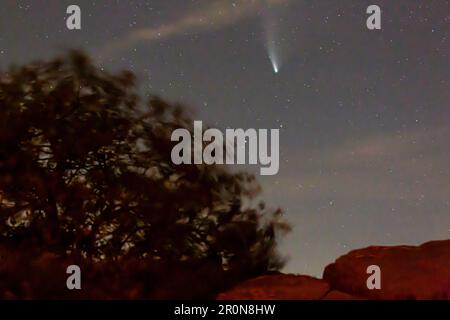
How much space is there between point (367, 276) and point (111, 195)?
2.70m

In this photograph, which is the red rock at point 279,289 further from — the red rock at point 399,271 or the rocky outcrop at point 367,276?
the red rock at point 399,271

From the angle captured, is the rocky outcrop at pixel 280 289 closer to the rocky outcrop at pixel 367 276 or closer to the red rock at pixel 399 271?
the rocky outcrop at pixel 367 276

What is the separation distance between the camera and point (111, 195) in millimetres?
9133

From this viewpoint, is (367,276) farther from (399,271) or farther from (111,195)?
(111,195)

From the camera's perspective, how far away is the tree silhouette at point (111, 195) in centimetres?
900

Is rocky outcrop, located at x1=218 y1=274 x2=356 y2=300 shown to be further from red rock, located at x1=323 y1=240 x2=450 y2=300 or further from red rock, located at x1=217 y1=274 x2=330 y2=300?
red rock, located at x1=323 y1=240 x2=450 y2=300

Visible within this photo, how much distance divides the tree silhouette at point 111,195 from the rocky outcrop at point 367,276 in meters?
0.35

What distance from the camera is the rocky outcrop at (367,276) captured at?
29.0 ft

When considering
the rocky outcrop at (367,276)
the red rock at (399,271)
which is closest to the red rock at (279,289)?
the rocky outcrop at (367,276)

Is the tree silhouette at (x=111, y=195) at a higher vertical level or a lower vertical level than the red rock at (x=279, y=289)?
higher

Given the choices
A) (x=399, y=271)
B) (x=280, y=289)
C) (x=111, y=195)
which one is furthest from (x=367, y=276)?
(x=111, y=195)
